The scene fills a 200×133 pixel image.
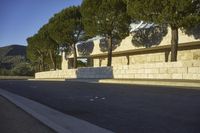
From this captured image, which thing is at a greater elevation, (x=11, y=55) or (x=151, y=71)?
(x=11, y=55)

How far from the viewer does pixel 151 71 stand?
117ft

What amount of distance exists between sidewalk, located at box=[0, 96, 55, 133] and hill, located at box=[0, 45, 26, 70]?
13355 cm

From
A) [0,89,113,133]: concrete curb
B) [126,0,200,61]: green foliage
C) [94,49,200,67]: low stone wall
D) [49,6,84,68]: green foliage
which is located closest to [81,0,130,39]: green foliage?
[94,49,200,67]: low stone wall

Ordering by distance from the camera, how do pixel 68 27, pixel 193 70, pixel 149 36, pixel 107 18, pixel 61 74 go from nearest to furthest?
pixel 193 70 < pixel 107 18 < pixel 149 36 < pixel 68 27 < pixel 61 74

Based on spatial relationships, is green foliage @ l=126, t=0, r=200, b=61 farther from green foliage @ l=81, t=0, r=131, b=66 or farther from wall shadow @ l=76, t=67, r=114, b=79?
wall shadow @ l=76, t=67, r=114, b=79

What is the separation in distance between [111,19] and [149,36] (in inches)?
282

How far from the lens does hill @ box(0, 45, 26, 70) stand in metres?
152

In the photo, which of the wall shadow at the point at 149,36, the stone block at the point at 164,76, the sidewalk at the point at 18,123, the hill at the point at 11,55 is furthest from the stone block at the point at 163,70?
the hill at the point at 11,55

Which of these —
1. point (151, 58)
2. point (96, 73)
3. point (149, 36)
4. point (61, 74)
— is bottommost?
point (61, 74)

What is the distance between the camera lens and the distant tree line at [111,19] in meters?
32.4

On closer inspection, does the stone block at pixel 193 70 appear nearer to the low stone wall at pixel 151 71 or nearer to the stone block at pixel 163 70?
the low stone wall at pixel 151 71

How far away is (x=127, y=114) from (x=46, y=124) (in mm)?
2490

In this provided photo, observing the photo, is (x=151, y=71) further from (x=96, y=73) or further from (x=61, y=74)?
(x=61, y=74)

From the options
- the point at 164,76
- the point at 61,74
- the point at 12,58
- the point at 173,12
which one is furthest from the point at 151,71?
the point at 12,58
